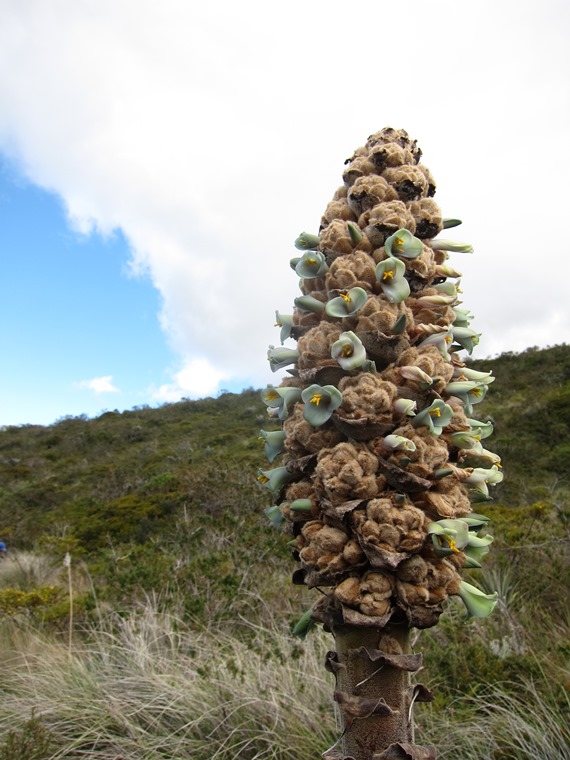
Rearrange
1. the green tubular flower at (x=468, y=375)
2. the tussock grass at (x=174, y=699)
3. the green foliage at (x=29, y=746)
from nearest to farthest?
the green tubular flower at (x=468, y=375) < the green foliage at (x=29, y=746) < the tussock grass at (x=174, y=699)

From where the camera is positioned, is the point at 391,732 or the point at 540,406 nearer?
the point at 391,732

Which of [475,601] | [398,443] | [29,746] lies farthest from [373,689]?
[29,746]

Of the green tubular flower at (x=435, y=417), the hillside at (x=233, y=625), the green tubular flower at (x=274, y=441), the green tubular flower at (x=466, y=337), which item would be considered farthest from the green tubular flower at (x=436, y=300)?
the hillside at (x=233, y=625)

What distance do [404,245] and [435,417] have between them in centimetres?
51

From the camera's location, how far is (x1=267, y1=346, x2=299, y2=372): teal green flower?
5.88 feet

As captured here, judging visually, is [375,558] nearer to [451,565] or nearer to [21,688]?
[451,565]

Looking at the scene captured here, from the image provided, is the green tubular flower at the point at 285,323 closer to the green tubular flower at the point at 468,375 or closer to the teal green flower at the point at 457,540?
the green tubular flower at the point at 468,375

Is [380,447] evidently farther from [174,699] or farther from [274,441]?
[174,699]

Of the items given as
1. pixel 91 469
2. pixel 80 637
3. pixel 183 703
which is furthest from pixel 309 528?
pixel 91 469

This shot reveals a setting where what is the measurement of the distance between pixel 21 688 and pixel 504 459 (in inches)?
517

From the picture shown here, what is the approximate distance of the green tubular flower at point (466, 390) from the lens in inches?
65.2

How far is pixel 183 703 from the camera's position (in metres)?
4.18

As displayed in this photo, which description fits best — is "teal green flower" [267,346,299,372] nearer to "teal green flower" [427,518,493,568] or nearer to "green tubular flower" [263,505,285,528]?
"green tubular flower" [263,505,285,528]

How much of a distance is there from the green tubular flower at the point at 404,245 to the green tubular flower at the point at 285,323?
381mm
